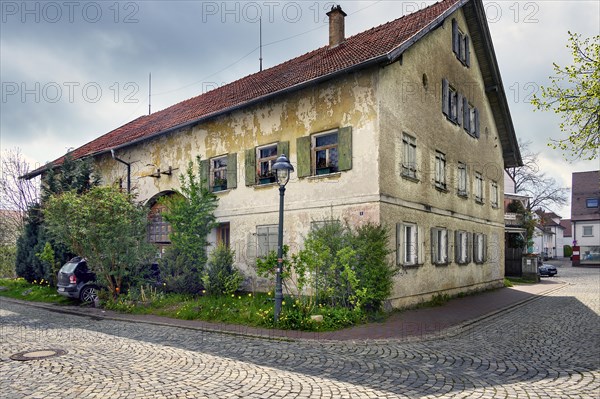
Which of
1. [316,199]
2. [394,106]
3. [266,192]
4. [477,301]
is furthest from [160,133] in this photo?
[477,301]

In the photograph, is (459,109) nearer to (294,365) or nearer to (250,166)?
(250,166)

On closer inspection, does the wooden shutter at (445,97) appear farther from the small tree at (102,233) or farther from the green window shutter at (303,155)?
the small tree at (102,233)

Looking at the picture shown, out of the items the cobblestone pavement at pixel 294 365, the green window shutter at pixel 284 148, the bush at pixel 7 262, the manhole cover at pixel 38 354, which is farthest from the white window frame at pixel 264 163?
the bush at pixel 7 262

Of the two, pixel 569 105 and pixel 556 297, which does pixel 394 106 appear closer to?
pixel 569 105

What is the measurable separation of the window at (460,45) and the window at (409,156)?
5.79 metres

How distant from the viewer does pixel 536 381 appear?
6.72 m

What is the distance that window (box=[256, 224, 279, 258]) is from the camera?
51.4 feet

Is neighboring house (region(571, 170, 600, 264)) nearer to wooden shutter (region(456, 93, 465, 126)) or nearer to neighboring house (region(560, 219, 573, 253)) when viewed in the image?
neighboring house (region(560, 219, 573, 253))

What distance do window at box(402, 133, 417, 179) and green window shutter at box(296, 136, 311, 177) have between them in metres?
2.98

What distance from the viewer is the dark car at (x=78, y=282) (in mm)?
15789

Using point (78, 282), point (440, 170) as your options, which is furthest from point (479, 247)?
point (78, 282)

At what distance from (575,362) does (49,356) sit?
9.05 meters

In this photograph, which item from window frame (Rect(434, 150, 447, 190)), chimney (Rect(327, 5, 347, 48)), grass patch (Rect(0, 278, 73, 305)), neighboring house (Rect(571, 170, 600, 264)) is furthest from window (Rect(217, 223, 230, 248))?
neighboring house (Rect(571, 170, 600, 264))

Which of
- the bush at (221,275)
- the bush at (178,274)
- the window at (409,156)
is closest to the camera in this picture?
the window at (409,156)
